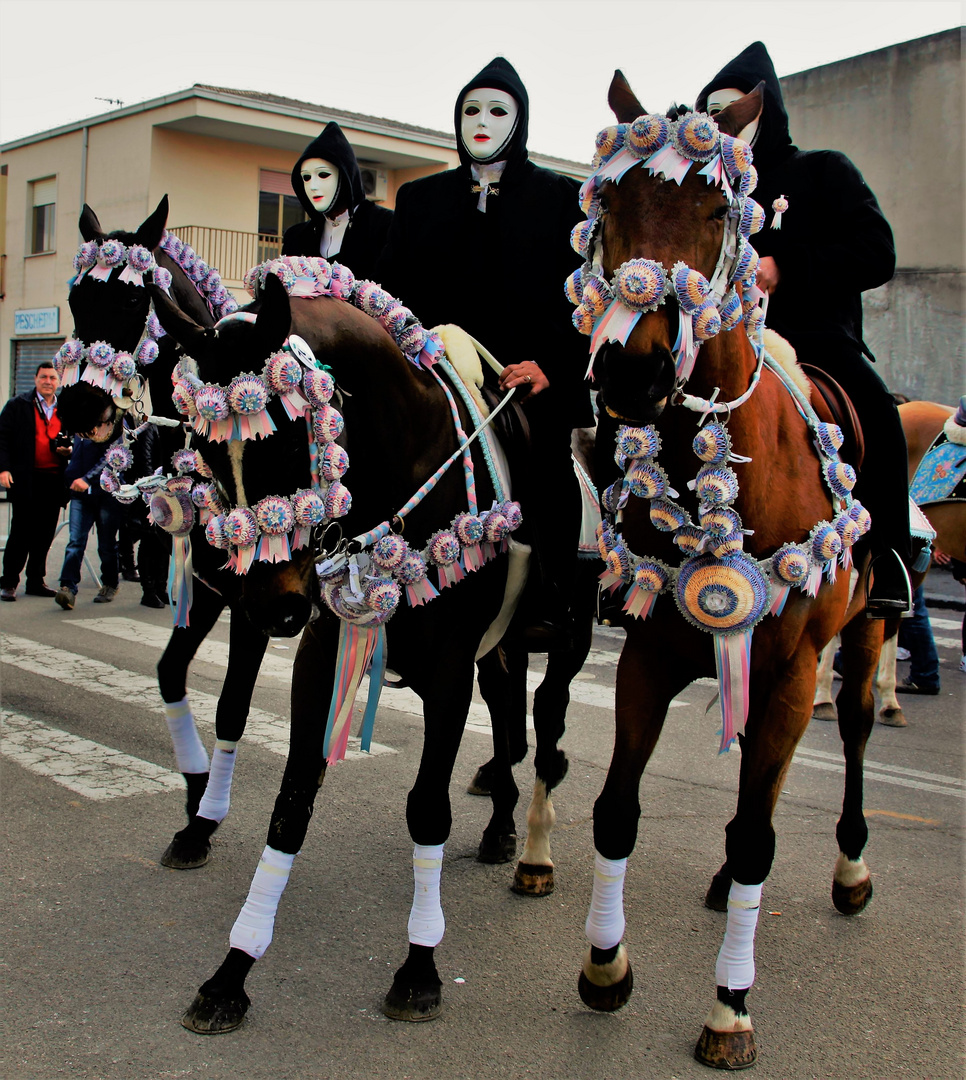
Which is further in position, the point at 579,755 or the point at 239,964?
the point at 579,755

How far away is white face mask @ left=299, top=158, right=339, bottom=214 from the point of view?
185 inches

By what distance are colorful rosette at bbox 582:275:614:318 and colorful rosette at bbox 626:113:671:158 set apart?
1.19 ft

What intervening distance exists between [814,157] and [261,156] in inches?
947

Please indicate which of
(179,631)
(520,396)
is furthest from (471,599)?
(179,631)

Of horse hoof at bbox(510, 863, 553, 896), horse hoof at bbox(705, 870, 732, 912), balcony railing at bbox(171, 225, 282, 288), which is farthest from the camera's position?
balcony railing at bbox(171, 225, 282, 288)

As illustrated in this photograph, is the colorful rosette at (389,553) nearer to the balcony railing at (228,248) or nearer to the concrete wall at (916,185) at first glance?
the concrete wall at (916,185)

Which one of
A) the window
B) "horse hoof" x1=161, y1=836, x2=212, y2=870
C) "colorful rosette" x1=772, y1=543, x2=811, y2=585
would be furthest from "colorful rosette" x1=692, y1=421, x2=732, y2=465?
the window

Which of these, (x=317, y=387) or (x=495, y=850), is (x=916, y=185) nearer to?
(x=495, y=850)

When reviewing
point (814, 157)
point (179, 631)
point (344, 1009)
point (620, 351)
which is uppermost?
point (814, 157)

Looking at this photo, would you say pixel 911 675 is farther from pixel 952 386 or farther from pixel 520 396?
pixel 952 386

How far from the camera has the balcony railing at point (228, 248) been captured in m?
24.6

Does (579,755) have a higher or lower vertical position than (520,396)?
lower

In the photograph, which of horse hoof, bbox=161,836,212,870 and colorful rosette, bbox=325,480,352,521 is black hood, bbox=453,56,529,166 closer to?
colorful rosette, bbox=325,480,352,521

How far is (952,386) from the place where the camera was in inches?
678
